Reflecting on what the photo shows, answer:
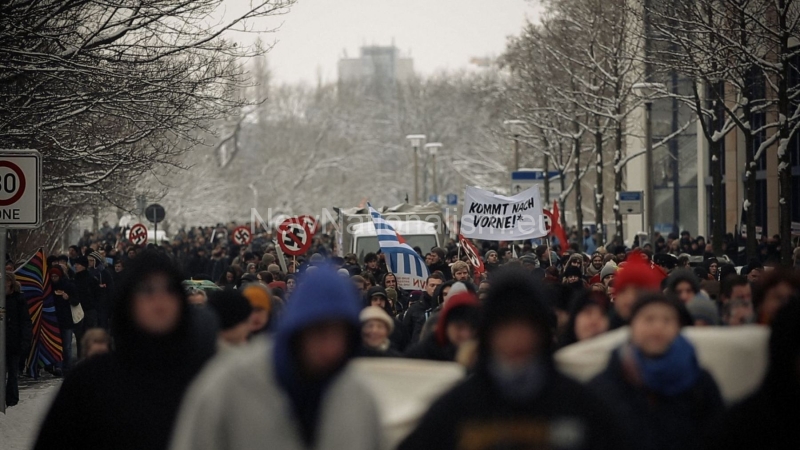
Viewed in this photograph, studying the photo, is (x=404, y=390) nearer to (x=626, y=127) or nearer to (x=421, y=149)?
(x=626, y=127)

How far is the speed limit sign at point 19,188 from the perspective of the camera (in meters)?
13.4

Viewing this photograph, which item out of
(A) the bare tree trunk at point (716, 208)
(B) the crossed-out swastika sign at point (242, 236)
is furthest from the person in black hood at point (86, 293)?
(B) the crossed-out swastika sign at point (242, 236)

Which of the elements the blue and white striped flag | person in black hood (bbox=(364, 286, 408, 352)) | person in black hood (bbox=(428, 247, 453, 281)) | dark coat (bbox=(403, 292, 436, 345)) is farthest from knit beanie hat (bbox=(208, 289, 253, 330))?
person in black hood (bbox=(428, 247, 453, 281))

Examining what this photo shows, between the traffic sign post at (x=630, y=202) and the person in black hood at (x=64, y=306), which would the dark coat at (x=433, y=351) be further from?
the traffic sign post at (x=630, y=202)

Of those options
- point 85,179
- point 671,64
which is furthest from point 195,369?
point 671,64

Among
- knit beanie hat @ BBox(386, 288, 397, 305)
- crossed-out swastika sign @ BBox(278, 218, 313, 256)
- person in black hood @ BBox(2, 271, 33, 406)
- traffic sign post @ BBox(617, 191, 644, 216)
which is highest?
traffic sign post @ BBox(617, 191, 644, 216)

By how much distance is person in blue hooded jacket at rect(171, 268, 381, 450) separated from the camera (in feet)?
13.2

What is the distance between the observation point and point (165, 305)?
16.7 feet

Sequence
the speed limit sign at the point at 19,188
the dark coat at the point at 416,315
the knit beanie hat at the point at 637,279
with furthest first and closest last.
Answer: the dark coat at the point at 416,315, the speed limit sign at the point at 19,188, the knit beanie hat at the point at 637,279

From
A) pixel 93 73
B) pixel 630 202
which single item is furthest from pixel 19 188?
pixel 630 202

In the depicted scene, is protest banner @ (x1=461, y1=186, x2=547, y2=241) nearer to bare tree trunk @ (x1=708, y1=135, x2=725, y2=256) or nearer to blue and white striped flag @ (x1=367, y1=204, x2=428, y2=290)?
blue and white striped flag @ (x1=367, y1=204, x2=428, y2=290)

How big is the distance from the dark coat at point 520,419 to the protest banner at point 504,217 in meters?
20.6

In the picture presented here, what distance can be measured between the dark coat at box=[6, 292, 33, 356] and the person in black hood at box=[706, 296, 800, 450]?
41.9ft

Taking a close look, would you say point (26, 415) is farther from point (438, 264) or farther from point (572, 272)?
point (438, 264)
